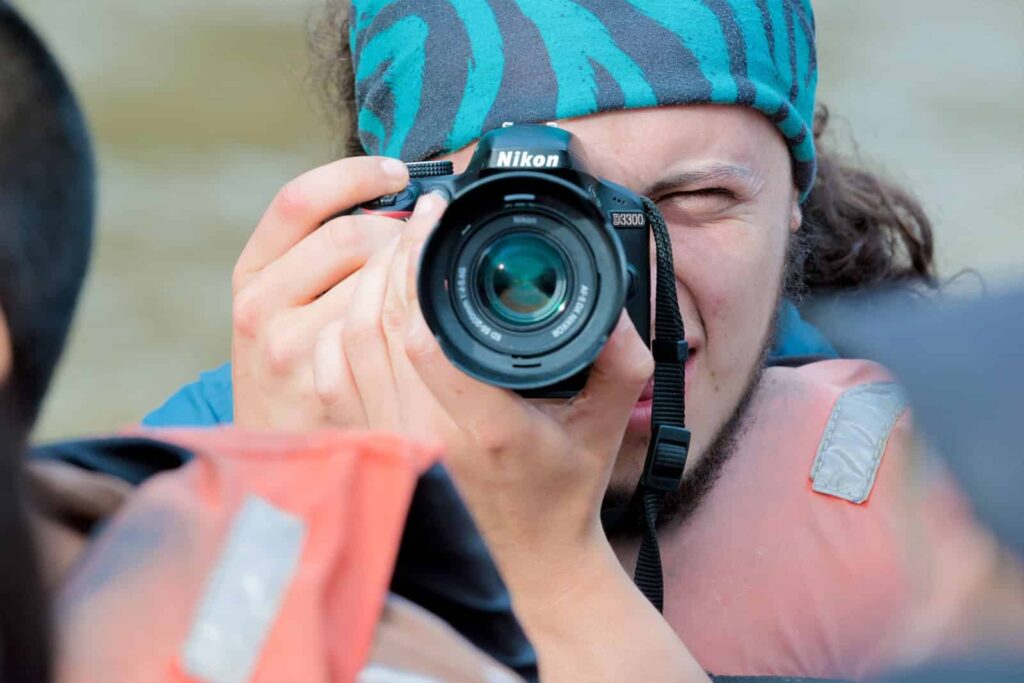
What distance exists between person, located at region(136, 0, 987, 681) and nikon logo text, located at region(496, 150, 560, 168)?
0.26 ft

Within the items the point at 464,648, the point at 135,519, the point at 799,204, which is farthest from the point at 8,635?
the point at 799,204

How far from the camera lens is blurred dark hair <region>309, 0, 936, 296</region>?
74.7 inches

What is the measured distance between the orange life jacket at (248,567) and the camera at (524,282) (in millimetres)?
435

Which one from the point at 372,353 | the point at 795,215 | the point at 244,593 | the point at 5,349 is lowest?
the point at 795,215

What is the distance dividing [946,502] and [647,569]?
838 millimetres

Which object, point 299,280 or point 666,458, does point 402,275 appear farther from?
point 666,458

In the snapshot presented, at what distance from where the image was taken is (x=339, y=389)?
1177mm

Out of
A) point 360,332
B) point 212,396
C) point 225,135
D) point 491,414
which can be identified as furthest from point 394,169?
point 225,135

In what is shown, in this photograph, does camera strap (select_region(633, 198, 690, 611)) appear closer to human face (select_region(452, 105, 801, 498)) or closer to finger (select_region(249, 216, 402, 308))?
human face (select_region(452, 105, 801, 498))

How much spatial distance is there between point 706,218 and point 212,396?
677 millimetres

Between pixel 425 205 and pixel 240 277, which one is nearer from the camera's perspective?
pixel 425 205

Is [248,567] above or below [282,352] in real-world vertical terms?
above

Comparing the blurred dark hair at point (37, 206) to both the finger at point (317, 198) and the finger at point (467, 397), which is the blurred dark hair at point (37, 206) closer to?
the finger at point (467, 397)

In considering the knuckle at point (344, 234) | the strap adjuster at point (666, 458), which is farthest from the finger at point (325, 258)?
the strap adjuster at point (666, 458)
